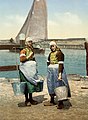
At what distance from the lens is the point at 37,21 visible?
217 feet

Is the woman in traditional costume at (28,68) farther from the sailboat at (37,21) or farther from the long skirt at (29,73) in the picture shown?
the sailboat at (37,21)

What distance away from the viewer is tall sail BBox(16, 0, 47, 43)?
6425 centimetres

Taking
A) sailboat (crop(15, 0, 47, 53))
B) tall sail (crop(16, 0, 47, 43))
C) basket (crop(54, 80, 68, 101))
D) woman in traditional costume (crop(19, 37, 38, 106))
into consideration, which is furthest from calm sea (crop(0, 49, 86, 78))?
tall sail (crop(16, 0, 47, 43))

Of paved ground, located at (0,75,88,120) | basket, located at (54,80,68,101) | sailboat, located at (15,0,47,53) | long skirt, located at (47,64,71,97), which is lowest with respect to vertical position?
paved ground, located at (0,75,88,120)

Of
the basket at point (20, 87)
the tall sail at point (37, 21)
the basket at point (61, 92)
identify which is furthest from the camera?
the tall sail at point (37, 21)

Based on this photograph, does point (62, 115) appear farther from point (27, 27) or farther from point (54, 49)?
point (27, 27)

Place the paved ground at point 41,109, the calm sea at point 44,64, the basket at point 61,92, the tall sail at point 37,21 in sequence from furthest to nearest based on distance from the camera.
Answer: the tall sail at point 37,21 < the calm sea at point 44,64 < the basket at point 61,92 < the paved ground at point 41,109

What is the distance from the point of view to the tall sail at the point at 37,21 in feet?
211

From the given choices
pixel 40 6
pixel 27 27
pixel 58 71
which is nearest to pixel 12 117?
pixel 58 71

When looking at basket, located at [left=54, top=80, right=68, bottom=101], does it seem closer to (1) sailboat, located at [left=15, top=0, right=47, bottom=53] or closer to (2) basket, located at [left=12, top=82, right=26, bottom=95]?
(2) basket, located at [left=12, top=82, right=26, bottom=95]

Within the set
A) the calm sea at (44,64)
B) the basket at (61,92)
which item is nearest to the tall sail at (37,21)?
the calm sea at (44,64)

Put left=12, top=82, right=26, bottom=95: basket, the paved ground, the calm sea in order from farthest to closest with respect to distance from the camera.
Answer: the calm sea → left=12, top=82, right=26, bottom=95: basket → the paved ground

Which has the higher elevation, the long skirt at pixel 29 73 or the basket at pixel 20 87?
the long skirt at pixel 29 73

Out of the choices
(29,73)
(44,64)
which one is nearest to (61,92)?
(29,73)
